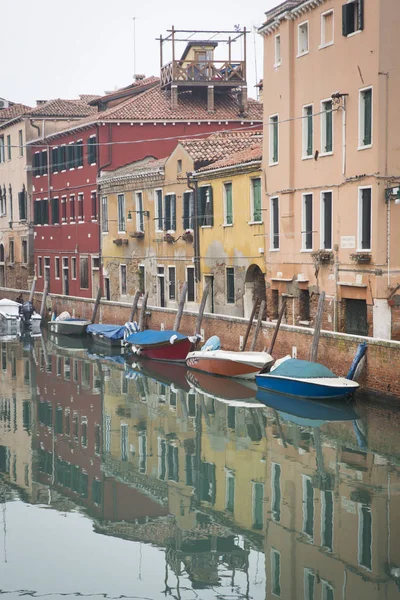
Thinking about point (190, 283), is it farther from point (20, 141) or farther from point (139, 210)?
point (20, 141)

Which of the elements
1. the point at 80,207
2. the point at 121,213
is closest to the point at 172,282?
the point at 121,213

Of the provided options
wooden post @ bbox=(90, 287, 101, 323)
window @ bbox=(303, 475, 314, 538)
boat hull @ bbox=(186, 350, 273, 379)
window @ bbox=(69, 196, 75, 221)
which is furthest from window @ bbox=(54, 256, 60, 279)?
window @ bbox=(303, 475, 314, 538)

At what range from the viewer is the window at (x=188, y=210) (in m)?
29.6

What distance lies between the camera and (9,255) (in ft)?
156

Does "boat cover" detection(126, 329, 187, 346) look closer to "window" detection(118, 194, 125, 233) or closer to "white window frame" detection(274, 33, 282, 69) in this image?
"window" detection(118, 194, 125, 233)

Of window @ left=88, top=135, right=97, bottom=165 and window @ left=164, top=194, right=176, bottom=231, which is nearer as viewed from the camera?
window @ left=164, top=194, right=176, bottom=231

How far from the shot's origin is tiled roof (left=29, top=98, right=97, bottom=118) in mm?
42375

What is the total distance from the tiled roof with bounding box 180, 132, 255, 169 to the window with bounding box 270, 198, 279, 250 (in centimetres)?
428

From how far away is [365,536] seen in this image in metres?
12.4

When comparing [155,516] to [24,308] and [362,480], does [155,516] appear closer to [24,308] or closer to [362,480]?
Answer: [362,480]

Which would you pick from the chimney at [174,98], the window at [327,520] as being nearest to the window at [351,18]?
the window at [327,520]

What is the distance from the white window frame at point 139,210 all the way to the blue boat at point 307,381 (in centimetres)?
1312

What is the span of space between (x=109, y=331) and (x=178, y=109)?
9.02 m

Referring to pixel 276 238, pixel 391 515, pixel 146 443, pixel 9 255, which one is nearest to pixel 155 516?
pixel 391 515
